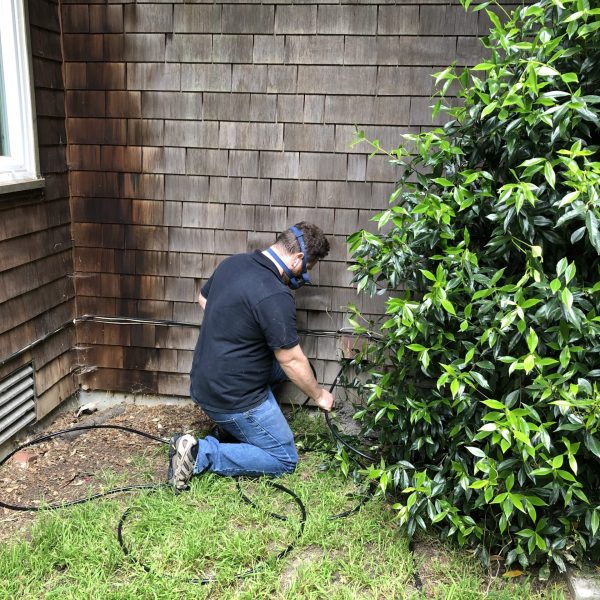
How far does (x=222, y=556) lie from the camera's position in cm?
241

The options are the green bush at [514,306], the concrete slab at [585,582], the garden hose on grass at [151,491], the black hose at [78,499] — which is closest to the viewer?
the green bush at [514,306]

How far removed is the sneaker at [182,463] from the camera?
2832 millimetres

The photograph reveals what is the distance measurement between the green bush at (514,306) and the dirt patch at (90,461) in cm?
130

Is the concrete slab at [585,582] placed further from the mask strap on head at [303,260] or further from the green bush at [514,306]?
the mask strap on head at [303,260]

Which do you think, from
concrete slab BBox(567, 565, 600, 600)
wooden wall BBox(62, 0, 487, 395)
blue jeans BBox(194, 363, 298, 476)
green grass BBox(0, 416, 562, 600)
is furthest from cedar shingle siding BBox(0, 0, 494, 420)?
concrete slab BBox(567, 565, 600, 600)

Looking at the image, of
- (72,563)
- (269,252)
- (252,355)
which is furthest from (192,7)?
(72,563)

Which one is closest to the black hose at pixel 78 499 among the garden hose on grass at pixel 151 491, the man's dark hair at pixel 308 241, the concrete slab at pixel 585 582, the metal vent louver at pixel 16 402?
the garden hose on grass at pixel 151 491

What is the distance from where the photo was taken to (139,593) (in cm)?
222

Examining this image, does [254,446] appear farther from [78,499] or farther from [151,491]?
[78,499]

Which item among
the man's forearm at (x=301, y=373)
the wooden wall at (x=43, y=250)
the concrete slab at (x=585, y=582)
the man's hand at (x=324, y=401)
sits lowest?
the concrete slab at (x=585, y=582)

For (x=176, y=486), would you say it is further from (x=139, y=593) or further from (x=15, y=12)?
(x=15, y=12)

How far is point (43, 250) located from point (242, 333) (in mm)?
1272

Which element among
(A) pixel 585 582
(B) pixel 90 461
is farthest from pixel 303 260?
(A) pixel 585 582

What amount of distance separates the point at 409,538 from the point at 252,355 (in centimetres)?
110
